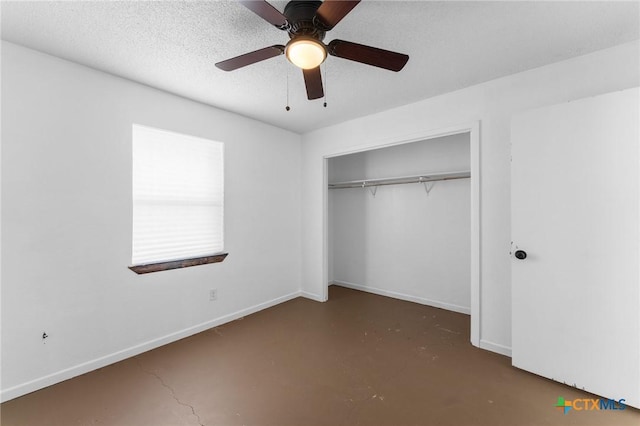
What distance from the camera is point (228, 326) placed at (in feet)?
10.4

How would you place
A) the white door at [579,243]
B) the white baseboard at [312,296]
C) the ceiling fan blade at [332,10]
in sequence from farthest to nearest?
the white baseboard at [312,296], the white door at [579,243], the ceiling fan blade at [332,10]

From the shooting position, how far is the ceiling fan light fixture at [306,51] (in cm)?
147

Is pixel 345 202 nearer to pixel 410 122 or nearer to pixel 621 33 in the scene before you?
pixel 410 122

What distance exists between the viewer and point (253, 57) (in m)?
1.71

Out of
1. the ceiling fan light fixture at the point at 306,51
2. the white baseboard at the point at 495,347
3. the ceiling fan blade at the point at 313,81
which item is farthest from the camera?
the white baseboard at the point at 495,347

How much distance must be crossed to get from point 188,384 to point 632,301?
324 centimetres

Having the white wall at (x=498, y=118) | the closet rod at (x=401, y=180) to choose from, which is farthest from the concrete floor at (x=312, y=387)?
the closet rod at (x=401, y=180)

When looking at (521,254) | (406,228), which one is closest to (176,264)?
(406,228)

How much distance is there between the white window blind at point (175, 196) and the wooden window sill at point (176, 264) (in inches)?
1.9

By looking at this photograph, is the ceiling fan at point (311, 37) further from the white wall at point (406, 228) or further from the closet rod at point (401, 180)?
the white wall at point (406, 228)

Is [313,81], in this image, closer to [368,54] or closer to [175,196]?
[368,54]

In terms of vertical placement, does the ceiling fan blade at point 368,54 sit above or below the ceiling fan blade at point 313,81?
above

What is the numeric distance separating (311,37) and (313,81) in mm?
377

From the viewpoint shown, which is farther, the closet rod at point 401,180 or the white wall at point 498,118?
the closet rod at point 401,180
